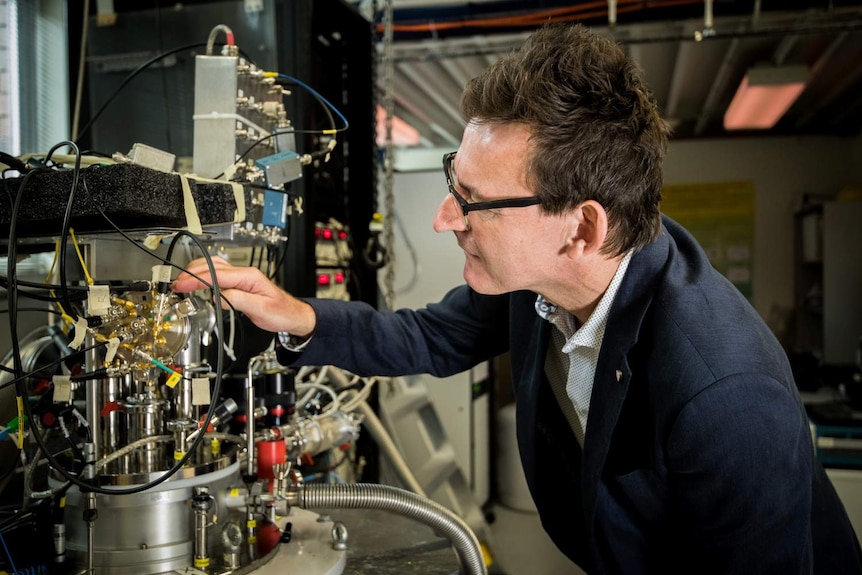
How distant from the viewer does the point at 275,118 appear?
136 centimetres

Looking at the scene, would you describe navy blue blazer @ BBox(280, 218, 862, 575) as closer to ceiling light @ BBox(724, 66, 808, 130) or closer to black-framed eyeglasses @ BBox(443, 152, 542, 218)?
black-framed eyeglasses @ BBox(443, 152, 542, 218)

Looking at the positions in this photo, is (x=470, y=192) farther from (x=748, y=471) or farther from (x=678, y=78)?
(x=678, y=78)

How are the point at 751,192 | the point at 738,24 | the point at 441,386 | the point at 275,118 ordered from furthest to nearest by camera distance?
the point at 751,192 < the point at 441,386 < the point at 738,24 < the point at 275,118

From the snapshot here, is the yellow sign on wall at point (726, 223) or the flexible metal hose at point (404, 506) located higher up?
the yellow sign on wall at point (726, 223)

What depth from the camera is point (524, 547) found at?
3.36 metres

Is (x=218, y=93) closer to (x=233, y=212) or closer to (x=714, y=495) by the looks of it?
(x=233, y=212)

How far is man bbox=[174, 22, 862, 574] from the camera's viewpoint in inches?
34.3

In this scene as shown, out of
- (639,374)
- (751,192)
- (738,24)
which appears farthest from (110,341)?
(751,192)

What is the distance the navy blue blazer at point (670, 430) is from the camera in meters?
0.86

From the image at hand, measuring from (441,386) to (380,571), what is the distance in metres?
2.11

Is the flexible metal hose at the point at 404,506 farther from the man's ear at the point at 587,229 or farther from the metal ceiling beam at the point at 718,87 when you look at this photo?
the metal ceiling beam at the point at 718,87

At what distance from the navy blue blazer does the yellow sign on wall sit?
4.63m

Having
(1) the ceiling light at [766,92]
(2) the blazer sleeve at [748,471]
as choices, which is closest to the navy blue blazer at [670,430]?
(2) the blazer sleeve at [748,471]

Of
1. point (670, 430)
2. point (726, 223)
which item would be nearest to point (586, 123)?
point (670, 430)
